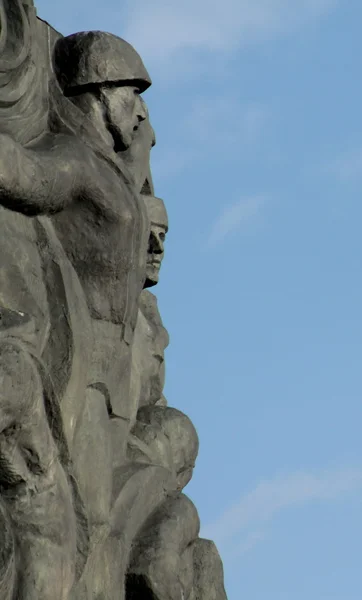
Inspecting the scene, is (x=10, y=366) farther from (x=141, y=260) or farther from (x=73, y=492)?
(x=141, y=260)

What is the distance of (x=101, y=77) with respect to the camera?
11.1 meters

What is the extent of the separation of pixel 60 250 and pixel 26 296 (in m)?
0.45

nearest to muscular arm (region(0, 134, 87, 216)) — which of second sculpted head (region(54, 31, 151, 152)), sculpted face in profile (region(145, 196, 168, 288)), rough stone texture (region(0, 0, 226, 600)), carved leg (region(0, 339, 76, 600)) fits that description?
rough stone texture (region(0, 0, 226, 600))

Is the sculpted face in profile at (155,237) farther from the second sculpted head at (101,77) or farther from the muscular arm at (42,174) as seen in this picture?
the muscular arm at (42,174)

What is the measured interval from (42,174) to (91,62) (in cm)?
96

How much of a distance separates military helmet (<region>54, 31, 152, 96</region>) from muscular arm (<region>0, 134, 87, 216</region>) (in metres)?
0.42

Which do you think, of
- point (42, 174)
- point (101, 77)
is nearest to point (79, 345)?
point (42, 174)

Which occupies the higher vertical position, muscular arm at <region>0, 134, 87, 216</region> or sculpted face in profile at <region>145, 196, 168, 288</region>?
sculpted face in profile at <region>145, 196, 168, 288</region>

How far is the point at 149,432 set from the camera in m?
11.6

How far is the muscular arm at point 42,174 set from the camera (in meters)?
10.3

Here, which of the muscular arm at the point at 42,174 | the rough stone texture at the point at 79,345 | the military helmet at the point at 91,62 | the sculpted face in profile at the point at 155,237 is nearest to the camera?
the rough stone texture at the point at 79,345

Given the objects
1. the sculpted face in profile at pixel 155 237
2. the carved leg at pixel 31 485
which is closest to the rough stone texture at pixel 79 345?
the carved leg at pixel 31 485

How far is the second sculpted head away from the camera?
11141 millimetres

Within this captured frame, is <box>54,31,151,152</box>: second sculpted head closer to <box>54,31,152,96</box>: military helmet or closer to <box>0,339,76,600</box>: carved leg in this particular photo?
<box>54,31,152,96</box>: military helmet
